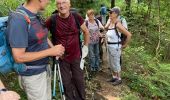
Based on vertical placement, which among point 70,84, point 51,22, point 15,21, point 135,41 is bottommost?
point 135,41

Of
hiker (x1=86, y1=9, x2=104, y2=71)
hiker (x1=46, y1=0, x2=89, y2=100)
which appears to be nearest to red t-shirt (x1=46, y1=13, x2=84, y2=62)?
hiker (x1=46, y1=0, x2=89, y2=100)

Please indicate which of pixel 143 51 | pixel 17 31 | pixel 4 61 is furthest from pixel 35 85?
pixel 143 51

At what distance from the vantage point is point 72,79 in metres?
6.11

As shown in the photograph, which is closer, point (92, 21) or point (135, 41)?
point (92, 21)

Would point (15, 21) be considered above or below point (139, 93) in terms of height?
above

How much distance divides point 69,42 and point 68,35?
125mm

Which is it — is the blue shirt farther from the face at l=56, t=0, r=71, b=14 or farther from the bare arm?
the bare arm

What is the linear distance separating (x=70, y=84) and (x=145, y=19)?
40.6 ft

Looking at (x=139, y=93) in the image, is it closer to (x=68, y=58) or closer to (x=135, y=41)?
(x=68, y=58)

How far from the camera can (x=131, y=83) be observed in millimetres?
8695

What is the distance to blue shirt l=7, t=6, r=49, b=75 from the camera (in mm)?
3873

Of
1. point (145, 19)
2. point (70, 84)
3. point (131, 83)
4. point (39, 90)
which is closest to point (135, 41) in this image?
point (145, 19)

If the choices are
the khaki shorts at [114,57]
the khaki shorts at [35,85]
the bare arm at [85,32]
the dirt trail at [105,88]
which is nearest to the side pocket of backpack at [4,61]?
the khaki shorts at [35,85]

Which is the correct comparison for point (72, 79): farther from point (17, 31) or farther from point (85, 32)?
point (17, 31)
